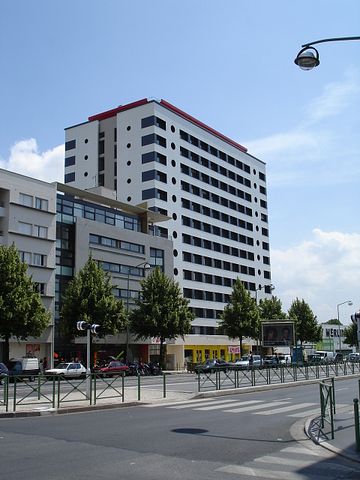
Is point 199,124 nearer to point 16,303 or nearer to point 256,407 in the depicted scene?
point 16,303

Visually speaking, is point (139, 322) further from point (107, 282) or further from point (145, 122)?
point (145, 122)

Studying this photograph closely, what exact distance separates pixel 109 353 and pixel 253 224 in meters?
40.9

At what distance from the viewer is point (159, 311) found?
167 ft

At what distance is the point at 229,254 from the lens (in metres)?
79.1

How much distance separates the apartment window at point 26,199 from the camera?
45.6 m

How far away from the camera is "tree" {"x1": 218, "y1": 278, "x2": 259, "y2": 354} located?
6206 cm

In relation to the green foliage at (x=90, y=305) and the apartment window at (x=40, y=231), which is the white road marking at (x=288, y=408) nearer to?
the green foliage at (x=90, y=305)

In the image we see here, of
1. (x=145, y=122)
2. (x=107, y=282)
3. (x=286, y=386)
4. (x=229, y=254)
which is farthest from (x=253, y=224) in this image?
(x=286, y=386)

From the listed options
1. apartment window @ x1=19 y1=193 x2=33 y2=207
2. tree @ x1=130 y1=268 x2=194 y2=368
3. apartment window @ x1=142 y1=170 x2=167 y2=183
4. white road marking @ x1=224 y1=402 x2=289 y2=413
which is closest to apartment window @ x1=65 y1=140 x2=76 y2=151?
apartment window @ x1=142 y1=170 x2=167 y2=183

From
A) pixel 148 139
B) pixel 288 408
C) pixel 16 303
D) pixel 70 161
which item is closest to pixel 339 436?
pixel 288 408

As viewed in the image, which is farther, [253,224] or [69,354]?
[253,224]

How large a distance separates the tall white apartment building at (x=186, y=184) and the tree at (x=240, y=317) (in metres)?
6.48

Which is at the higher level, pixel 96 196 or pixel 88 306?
pixel 96 196

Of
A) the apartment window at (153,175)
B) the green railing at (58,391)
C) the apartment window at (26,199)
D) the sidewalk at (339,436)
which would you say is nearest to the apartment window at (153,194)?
the apartment window at (153,175)
